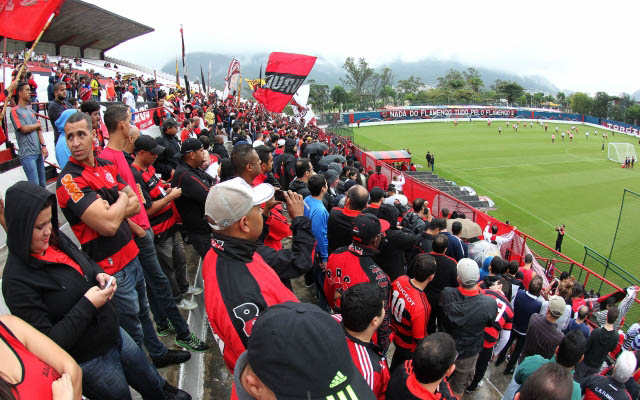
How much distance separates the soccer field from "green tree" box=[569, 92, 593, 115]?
1349 inches

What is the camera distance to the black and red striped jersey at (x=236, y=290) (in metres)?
1.91

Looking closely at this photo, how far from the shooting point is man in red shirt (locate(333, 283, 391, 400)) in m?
2.35

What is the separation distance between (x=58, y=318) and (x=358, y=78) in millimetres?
119703

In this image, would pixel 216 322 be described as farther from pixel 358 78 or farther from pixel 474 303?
pixel 358 78

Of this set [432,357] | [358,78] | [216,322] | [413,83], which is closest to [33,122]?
[216,322]

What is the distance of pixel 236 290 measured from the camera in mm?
1947

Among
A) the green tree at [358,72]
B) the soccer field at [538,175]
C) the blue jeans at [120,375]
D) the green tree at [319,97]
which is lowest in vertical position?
the soccer field at [538,175]

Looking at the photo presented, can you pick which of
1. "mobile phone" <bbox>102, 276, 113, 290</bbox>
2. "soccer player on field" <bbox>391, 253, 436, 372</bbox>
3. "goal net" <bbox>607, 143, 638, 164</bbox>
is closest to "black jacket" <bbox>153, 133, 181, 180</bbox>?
"mobile phone" <bbox>102, 276, 113, 290</bbox>

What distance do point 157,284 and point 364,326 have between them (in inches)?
85.3

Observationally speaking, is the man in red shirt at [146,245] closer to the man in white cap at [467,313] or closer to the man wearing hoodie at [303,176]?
the man wearing hoodie at [303,176]

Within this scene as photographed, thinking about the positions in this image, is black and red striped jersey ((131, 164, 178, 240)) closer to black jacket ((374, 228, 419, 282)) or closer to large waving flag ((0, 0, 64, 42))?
large waving flag ((0, 0, 64, 42))

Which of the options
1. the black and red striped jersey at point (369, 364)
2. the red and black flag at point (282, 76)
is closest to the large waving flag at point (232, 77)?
the red and black flag at point (282, 76)

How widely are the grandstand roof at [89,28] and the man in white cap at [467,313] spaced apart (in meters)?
46.4

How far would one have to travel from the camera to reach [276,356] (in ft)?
3.86
